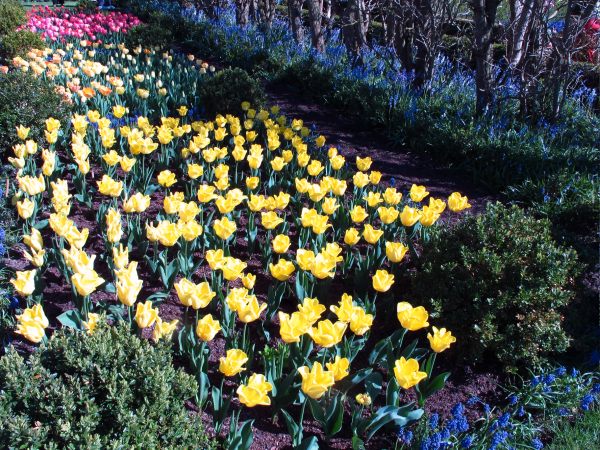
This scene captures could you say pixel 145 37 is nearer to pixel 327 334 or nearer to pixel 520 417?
pixel 327 334

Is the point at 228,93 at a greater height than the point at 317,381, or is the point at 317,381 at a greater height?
the point at 228,93

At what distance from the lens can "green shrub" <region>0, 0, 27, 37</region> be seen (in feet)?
31.9

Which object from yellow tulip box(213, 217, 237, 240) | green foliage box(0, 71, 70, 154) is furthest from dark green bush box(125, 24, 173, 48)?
yellow tulip box(213, 217, 237, 240)

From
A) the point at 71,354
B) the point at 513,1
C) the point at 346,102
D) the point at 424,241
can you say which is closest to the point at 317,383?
the point at 71,354

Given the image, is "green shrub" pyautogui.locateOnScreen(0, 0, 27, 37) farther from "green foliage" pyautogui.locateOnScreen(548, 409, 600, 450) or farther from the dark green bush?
"green foliage" pyautogui.locateOnScreen(548, 409, 600, 450)

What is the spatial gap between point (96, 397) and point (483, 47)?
5.87 metres

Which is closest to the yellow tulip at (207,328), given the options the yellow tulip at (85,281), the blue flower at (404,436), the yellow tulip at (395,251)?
the yellow tulip at (85,281)

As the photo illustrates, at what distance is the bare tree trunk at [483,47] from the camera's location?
6.42 m

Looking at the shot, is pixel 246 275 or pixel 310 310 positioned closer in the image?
pixel 310 310

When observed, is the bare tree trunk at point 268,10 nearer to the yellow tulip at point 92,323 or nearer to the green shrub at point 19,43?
the green shrub at point 19,43

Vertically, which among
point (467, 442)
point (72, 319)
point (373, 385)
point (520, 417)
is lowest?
point (520, 417)

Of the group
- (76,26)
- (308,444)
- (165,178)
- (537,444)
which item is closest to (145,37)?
(76,26)

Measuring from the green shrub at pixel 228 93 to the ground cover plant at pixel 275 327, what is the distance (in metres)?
1.77

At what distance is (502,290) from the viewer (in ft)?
10.2
